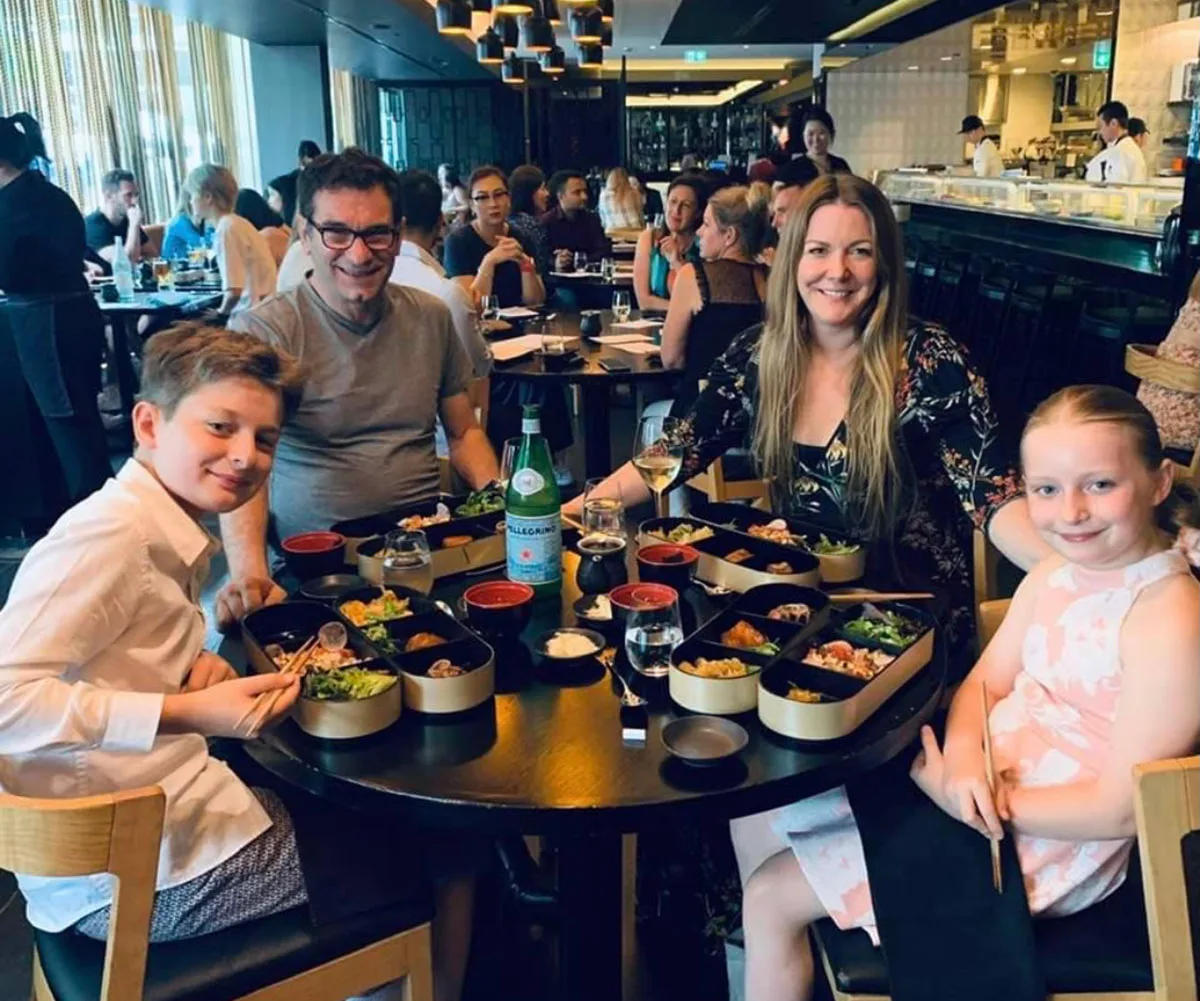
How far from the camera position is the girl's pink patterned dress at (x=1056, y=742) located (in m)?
1.44

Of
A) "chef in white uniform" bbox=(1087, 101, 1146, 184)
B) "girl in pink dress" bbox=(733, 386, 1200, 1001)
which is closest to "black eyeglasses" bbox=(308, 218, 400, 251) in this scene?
"girl in pink dress" bbox=(733, 386, 1200, 1001)

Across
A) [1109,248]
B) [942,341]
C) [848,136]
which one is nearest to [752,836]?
[942,341]

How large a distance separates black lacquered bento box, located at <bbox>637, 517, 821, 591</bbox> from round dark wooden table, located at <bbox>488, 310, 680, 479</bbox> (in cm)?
208

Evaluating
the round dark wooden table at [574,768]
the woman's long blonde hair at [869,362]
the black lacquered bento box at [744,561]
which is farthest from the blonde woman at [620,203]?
the round dark wooden table at [574,768]

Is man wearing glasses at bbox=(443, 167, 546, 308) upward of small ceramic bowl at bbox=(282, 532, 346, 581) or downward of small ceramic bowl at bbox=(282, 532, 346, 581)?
upward

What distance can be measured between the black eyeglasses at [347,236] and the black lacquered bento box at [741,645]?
4.12 ft

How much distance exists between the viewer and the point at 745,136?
832 inches

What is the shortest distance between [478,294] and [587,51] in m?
4.51

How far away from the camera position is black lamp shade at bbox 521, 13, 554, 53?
7172mm

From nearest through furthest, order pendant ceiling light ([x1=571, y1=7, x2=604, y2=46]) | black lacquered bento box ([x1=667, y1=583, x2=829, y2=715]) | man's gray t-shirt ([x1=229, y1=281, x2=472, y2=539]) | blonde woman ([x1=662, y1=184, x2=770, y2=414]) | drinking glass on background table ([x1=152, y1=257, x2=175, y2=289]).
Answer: black lacquered bento box ([x1=667, y1=583, x2=829, y2=715]) → man's gray t-shirt ([x1=229, y1=281, x2=472, y2=539]) → blonde woman ([x1=662, y1=184, x2=770, y2=414]) → drinking glass on background table ([x1=152, y1=257, x2=175, y2=289]) → pendant ceiling light ([x1=571, y1=7, x2=604, y2=46])

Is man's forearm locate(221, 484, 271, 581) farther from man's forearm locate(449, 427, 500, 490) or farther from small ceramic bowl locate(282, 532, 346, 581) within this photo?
man's forearm locate(449, 427, 500, 490)

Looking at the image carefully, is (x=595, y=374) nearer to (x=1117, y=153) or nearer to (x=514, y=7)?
(x=514, y=7)

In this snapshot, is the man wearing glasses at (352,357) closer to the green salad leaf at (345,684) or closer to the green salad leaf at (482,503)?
the green salad leaf at (482,503)

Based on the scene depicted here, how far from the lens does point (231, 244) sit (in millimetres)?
5918
